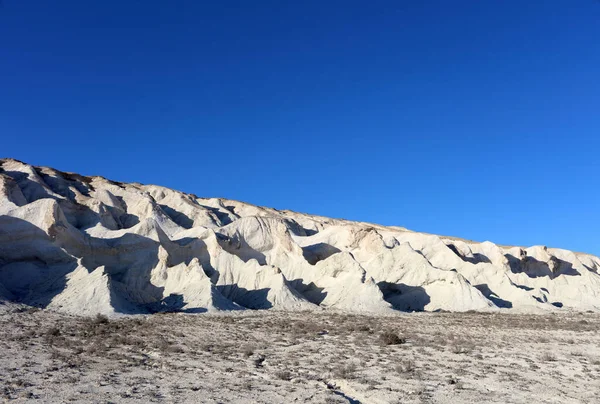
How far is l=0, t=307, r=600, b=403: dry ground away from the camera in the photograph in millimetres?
11125

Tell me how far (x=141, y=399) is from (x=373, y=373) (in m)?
5.87

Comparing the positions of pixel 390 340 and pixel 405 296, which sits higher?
pixel 405 296

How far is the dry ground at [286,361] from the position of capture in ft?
36.5

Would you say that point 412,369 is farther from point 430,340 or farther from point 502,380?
point 430,340

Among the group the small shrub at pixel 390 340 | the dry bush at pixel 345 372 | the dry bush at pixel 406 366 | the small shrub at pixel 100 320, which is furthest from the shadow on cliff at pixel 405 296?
the dry bush at pixel 345 372

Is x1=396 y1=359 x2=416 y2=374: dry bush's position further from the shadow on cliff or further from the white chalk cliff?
the shadow on cliff

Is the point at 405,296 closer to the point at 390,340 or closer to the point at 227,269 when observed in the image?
the point at 227,269

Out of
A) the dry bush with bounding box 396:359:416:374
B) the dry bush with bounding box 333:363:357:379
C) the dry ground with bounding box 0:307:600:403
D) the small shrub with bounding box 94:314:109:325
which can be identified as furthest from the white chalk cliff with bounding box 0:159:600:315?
the dry bush with bounding box 396:359:416:374

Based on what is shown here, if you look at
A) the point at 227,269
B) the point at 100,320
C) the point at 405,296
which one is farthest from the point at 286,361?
the point at 405,296

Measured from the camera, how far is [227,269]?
38344mm

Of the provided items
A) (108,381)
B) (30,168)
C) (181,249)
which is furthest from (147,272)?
(30,168)

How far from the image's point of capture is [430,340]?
19406 millimetres

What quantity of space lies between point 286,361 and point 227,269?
23789mm

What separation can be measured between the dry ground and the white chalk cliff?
236 inches
